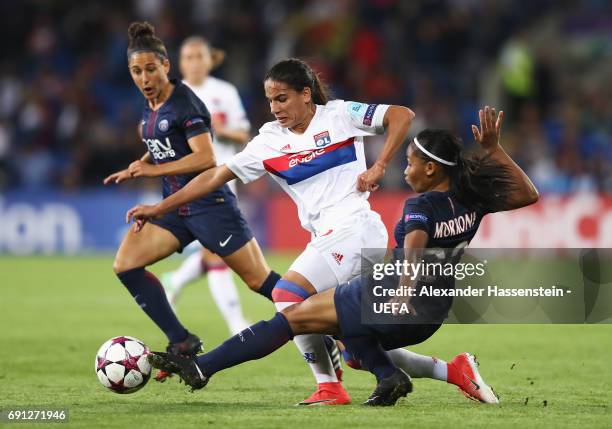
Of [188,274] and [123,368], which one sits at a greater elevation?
[188,274]

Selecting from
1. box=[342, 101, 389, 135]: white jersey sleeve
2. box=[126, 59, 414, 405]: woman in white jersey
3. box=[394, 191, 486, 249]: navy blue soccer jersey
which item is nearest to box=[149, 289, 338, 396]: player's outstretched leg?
box=[126, 59, 414, 405]: woman in white jersey

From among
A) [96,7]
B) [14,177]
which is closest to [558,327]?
[14,177]

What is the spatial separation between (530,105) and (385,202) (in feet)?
10.8

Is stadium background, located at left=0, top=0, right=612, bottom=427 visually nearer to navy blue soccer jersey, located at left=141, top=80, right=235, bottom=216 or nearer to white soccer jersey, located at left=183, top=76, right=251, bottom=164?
white soccer jersey, located at left=183, top=76, right=251, bottom=164

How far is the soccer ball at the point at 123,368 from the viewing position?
6578 millimetres

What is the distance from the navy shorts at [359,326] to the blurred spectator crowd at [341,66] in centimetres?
1200

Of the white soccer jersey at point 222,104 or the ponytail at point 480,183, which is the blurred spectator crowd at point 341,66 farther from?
the ponytail at point 480,183

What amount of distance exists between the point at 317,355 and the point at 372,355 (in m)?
0.45

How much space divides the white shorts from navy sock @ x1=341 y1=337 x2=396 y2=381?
1.44ft

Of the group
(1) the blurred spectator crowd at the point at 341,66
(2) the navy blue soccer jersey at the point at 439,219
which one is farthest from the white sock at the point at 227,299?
(1) the blurred spectator crowd at the point at 341,66

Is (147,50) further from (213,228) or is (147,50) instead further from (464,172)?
(464,172)

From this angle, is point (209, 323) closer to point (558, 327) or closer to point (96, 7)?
point (558, 327)

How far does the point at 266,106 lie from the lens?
19.7m

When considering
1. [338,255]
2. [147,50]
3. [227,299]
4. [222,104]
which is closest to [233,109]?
[222,104]
